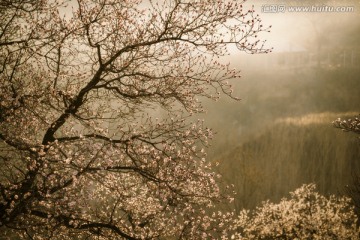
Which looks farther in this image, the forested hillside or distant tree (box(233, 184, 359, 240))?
the forested hillside

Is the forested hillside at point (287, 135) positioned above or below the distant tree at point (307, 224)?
above

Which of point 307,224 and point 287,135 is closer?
point 307,224

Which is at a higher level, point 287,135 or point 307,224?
point 287,135

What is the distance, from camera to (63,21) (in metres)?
9.51

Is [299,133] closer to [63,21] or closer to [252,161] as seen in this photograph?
[252,161]

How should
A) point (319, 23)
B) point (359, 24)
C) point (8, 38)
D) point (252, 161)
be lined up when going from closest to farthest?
point (8, 38)
point (252, 161)
point (359, 24)
point (319, 23)

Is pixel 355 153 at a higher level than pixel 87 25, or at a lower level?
higher

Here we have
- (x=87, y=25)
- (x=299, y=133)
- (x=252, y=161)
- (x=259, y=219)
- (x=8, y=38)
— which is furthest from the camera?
(x=299, y=133)

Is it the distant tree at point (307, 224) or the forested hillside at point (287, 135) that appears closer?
the distant tree at point (307, 224)

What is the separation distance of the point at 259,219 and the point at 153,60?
1939cm

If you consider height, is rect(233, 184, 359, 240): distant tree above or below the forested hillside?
below

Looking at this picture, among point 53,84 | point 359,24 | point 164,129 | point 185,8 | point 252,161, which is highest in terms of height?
point 359,24

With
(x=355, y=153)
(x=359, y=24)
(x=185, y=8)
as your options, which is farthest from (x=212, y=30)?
(x=359, y=24)

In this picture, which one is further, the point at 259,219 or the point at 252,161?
the point at 252,161
